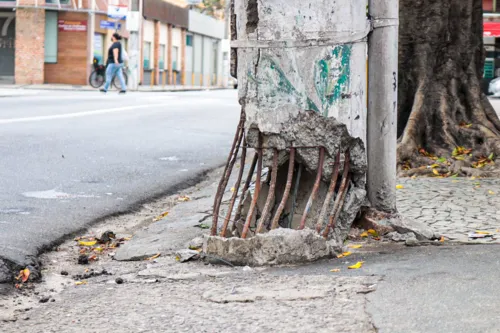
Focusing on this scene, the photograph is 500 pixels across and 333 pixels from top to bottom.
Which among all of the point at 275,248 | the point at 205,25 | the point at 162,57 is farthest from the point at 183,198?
the point at 205,25

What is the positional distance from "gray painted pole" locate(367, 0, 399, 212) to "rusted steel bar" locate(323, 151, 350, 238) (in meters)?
0.33

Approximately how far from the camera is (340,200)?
17.8 ft

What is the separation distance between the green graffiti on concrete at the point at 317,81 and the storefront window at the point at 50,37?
40105mm

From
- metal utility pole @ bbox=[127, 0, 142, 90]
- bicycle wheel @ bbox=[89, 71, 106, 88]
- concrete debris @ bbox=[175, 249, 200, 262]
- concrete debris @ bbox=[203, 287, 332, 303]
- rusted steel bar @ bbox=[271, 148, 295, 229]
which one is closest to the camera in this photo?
concrete debris @ bbox=[203, 287, 332, 303]

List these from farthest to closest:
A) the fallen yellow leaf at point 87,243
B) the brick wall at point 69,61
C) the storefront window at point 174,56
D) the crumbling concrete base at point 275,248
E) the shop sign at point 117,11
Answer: the storefront window at point 174,56, the brick wall at point 69,61, the shop sign at point 117,11, the fallen yellow leaf at point 87,243, the crumbling concrete base at point 275,248

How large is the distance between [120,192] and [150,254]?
9.42 ft

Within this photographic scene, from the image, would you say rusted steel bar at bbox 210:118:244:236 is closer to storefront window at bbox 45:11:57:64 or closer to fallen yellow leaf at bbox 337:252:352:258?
fallen yellow leaf at bbox 337:252:352:258

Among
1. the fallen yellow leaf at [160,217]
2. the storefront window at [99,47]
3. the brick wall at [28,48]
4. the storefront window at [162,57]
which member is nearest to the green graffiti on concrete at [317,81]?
the fallen yellow leaf at [160,217]

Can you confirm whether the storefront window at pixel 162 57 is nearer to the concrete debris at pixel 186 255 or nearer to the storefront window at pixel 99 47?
the storefront window at pixel 99 47

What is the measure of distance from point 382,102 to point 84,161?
516cm

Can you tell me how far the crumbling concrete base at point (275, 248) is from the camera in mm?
4918

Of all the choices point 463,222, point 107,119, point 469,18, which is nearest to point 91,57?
point 107,119

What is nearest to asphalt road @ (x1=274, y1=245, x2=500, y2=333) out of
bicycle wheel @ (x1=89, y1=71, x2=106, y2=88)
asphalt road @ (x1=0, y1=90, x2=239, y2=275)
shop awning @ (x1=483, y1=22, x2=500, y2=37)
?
asphalt road @ (x1=0, y1=90, x2=239, y2=275)

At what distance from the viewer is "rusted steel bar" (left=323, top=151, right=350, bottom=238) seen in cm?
525
